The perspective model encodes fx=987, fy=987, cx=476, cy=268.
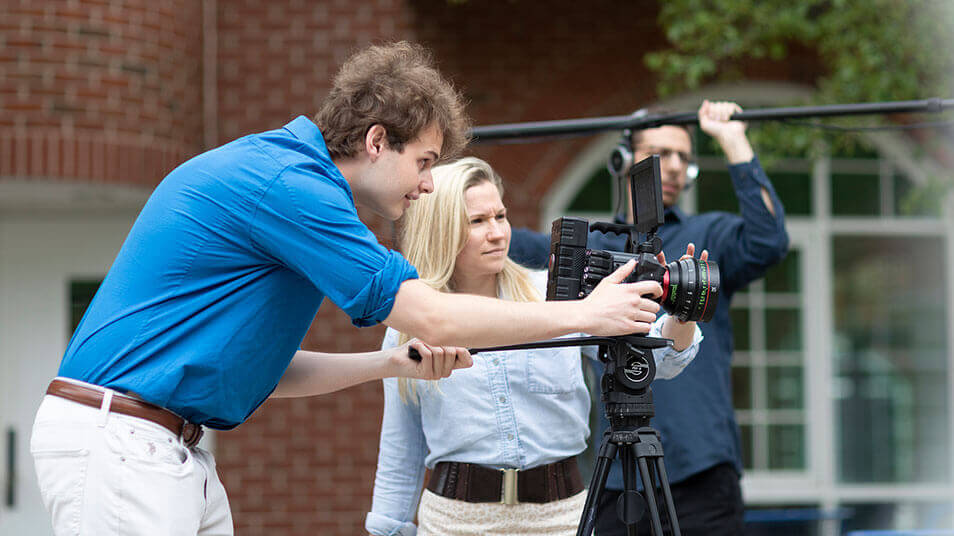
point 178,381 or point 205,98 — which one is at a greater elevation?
point 205,98

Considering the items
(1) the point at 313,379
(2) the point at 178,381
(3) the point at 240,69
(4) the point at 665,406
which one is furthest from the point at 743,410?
(2) the point at 178,381

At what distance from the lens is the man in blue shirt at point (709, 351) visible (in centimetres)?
271

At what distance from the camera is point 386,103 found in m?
1.86

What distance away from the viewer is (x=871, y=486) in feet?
18.2

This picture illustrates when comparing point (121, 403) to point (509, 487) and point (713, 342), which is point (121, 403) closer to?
point (509, 487)

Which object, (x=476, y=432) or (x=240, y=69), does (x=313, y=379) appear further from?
(x=240, y=69)

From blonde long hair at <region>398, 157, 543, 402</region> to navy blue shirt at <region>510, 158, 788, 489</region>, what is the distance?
500 mm

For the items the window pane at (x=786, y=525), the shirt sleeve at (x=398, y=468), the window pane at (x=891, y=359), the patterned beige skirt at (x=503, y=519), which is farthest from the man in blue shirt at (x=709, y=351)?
the window pane at (x=891, y=359)

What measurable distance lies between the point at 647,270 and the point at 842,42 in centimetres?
293

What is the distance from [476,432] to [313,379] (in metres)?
0.39

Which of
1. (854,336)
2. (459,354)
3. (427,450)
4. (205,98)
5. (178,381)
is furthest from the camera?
(854,336)

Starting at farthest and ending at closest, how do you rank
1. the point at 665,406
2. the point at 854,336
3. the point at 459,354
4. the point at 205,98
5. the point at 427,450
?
the point at 854,336 → the point at 205,98 → the point at 665,406 → the point at 427,450 → the point at 459,354

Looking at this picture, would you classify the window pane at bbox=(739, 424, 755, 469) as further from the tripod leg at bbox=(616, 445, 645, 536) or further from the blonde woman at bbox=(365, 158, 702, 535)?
the tripod leg at bbox=(616, 445, 645, 536)

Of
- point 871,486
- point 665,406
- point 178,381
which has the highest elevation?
point 178,381
